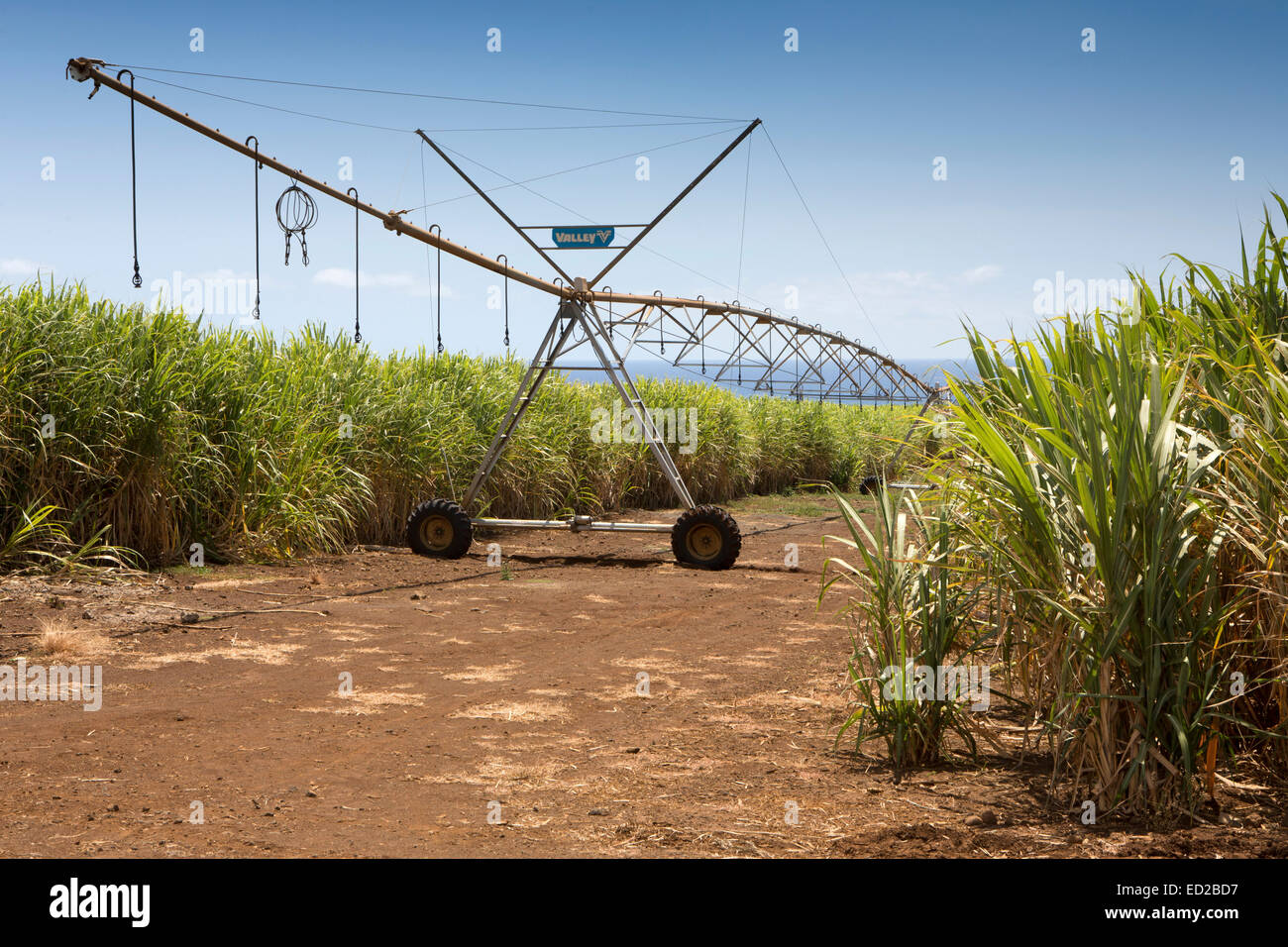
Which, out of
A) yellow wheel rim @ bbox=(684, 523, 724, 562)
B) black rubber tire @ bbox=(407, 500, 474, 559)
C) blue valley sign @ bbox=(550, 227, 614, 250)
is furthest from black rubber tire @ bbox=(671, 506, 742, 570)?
blue valley sign @ bbox=(550, 227, 614, 250)

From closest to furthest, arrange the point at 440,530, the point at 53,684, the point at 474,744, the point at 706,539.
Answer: the point at 474,744
the point at 53,684
the point at 706,539
the point at 440,530

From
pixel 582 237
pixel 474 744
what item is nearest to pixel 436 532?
pixel 582 237

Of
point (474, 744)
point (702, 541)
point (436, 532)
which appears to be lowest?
point (474, 744)

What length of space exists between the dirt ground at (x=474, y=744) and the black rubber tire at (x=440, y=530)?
2.33 m

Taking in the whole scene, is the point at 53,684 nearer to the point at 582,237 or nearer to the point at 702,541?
the point at 702,541

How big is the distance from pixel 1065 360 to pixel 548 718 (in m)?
3.09

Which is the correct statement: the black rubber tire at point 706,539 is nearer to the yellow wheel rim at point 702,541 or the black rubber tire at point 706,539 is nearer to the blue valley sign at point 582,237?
the yellow wheel rim at point 702,541

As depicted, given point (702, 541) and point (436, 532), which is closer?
point (702, 541)

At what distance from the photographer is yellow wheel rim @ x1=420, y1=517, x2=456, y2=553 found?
38.8ft

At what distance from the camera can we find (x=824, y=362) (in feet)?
86.7

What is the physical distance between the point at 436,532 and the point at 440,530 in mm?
55

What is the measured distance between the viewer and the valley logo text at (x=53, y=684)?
5.75 m

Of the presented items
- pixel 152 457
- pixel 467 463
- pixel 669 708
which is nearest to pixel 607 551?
pixel 467 463

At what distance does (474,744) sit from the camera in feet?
16.5
